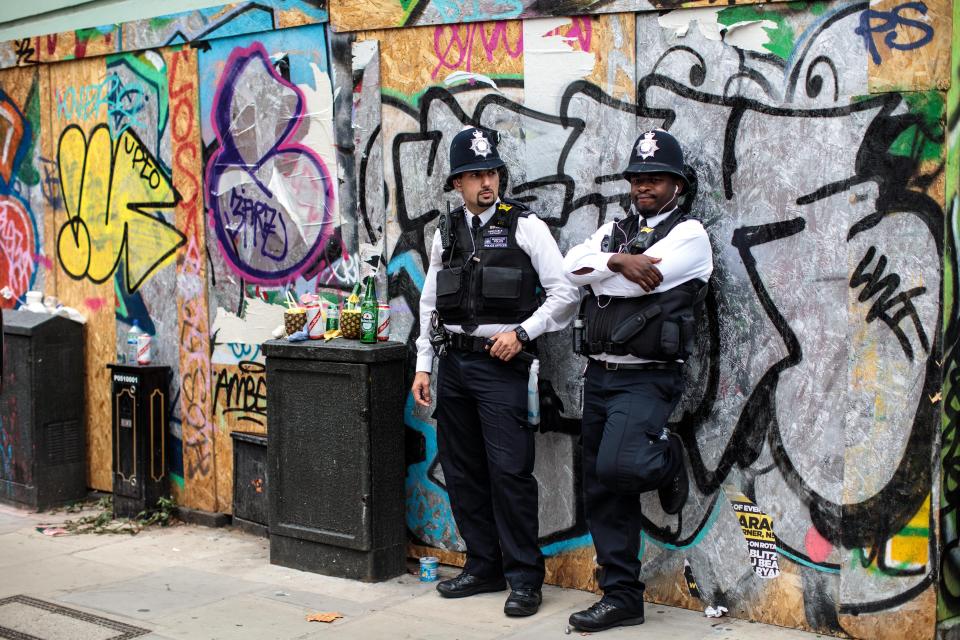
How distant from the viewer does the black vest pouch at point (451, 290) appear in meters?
6.22

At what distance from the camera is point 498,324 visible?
6184mm

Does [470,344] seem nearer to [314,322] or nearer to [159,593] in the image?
[314,322]

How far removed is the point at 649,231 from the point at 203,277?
383cm

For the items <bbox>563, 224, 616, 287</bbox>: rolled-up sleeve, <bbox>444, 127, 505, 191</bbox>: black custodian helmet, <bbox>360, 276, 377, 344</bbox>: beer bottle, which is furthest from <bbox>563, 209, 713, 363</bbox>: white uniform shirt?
<bbox>360, 276, 377, 344</bbox>: beer bottle

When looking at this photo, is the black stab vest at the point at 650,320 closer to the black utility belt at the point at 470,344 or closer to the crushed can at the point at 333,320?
the black utility belt at the point at 470,344

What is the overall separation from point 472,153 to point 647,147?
1.02 metres

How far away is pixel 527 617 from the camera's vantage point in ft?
19.8

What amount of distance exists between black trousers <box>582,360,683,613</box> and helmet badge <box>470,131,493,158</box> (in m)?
1.28

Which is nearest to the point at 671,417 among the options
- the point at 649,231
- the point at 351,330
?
the point at 649,231

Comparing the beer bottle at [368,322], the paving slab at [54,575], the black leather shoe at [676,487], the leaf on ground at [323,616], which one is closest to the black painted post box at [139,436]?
the paving slab at [54,575]

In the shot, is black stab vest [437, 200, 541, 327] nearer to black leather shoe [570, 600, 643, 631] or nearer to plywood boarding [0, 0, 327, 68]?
black leather shoe [570, 600, 643, 631]

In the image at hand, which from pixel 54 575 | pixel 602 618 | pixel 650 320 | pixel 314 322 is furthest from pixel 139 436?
pixel 650 320

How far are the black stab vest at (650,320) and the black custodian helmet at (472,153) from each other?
33.7 inches

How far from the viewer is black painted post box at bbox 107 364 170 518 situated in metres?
8.28
